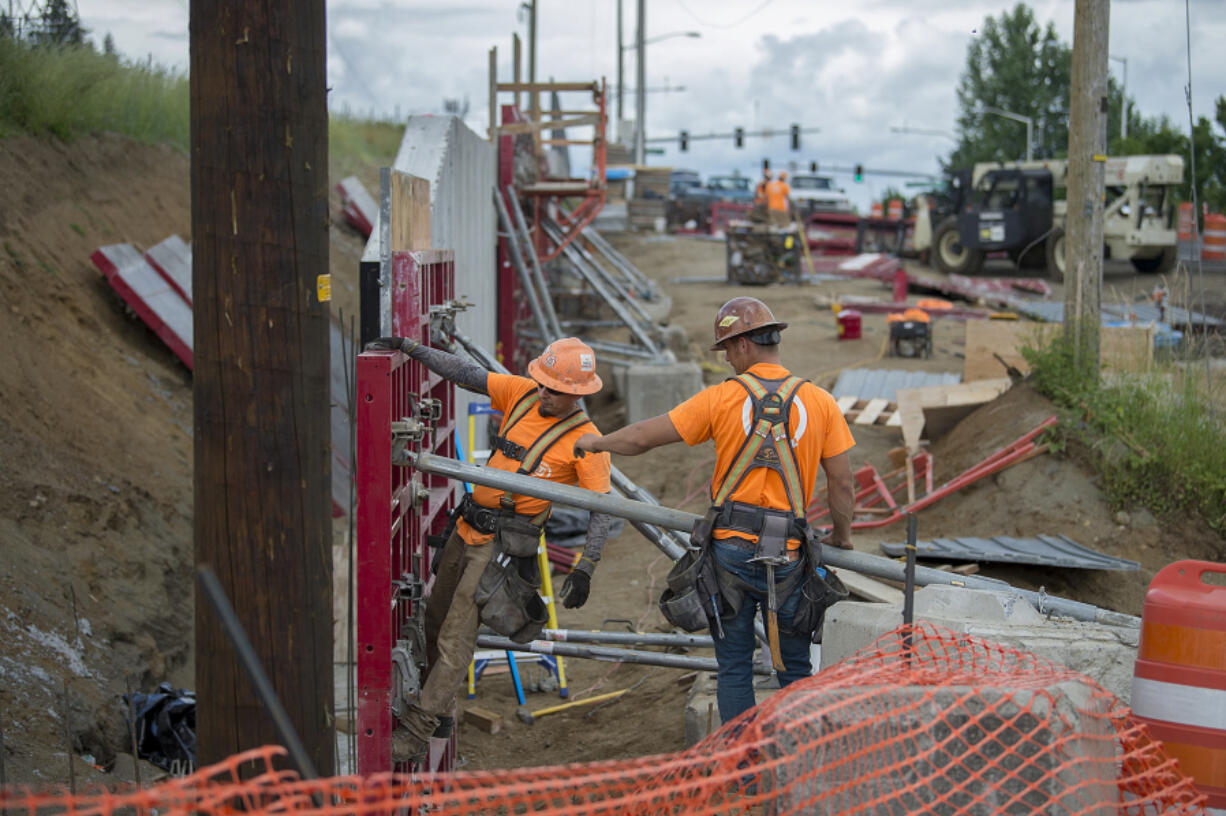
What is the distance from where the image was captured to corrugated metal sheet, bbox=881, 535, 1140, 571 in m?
7.09

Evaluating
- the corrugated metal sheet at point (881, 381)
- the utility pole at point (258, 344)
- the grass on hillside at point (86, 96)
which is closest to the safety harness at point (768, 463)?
the utility pole at point (258, 344)

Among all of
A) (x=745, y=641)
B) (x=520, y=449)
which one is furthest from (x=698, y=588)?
(x=520, y=449)

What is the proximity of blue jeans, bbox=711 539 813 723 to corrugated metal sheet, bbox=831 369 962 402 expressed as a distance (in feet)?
28.7

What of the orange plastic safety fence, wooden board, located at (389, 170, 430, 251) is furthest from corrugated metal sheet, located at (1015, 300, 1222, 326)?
the orange plastic safety fence

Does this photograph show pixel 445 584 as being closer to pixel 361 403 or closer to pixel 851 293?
pixel 361 403

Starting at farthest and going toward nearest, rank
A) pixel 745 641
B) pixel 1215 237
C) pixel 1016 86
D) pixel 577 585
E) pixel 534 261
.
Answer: pixel 1016 86 → pixel 1215 237 → pixel 534 261 → pixel 577 585 → pixel 745 641

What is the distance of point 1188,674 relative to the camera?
3.61 m

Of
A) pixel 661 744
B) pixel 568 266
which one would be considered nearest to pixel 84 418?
pixel 661 744

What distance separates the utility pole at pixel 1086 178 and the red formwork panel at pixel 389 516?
5.96m

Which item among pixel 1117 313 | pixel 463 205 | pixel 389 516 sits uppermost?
pixel 463 205

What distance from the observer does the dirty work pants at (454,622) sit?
193 inches

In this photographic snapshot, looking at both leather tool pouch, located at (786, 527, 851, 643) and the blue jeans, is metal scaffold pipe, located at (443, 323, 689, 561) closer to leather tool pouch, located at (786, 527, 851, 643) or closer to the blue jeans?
the blue jeans

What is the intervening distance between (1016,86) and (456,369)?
60540 mm

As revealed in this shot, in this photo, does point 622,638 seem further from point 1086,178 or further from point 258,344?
point 1086,178
